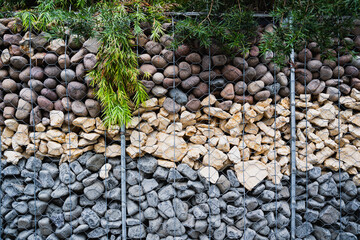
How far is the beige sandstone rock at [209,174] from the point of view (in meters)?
1.30

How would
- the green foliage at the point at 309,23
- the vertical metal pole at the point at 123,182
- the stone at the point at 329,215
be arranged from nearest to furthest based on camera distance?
the green foliage at the point at 309,23, the vertical metal pole at the point at 123,182, the stone at the point at 329,215

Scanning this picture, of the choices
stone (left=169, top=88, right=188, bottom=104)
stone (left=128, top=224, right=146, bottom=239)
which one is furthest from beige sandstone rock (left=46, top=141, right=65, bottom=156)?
stone (left=169, top=88, right=188, bottom=104)

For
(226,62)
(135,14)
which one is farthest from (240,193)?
(135,14)

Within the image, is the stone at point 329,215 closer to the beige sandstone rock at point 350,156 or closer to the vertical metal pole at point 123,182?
the beige sandstone rock at point 350,156

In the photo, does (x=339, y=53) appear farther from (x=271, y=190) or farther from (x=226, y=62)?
(x=271, y=190)

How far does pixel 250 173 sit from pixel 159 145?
0.57 m

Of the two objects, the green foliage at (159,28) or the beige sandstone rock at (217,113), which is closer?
the green foliage at (159,28)

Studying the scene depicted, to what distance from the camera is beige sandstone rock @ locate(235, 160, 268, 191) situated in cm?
132

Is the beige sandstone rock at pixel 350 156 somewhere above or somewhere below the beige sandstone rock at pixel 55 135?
below

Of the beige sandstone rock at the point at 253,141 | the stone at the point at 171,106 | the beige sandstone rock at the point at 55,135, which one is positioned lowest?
the beige sandstone rock at the point at 253,141

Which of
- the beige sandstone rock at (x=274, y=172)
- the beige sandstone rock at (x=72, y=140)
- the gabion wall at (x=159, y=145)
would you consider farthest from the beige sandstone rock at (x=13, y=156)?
the beige sandstone rock at (x=274, y=172)

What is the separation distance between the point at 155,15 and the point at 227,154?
91 cm

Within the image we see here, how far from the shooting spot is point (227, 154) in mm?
1328

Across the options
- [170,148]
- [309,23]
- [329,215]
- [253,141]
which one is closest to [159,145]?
[170,148]
